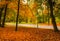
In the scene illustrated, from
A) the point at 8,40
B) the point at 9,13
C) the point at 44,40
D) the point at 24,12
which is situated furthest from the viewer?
the point at 9,13

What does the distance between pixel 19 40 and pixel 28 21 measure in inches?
1920

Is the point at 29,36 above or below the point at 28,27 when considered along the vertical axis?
above

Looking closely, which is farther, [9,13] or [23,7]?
[9,13]

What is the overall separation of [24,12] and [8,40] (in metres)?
15.6

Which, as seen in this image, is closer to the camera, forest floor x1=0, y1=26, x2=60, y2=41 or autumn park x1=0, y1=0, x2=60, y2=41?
forest floor x1=0, y1=26, x2=60, y2=41

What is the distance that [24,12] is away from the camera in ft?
91.4

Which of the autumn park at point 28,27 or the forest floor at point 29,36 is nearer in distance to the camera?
the forest floor at point 29,36

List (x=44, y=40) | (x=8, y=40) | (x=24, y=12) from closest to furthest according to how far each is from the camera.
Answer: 1. (x=8, y=40)
2. (x=44, y=40)
3. (x=24, y=12)

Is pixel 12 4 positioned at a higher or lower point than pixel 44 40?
higher

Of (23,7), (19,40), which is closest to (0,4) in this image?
(23,7)

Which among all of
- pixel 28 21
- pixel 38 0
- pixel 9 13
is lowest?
pixel 28 21

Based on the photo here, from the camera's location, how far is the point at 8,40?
40.9ft

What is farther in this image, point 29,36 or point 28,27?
point 28,27

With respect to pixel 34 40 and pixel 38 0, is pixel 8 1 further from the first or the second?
pixel 34 40
